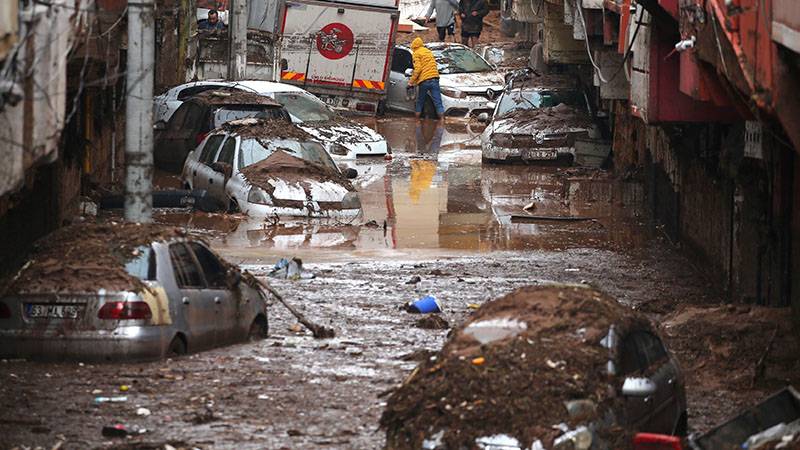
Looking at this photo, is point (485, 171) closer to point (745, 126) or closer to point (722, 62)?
point (745, 126)

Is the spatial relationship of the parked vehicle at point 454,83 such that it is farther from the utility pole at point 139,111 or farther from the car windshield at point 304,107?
the utility pole at point 139,111

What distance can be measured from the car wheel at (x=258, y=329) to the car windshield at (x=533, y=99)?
19.2 meters

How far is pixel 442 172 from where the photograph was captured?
106 ft

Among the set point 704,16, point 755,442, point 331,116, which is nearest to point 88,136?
point 331,116

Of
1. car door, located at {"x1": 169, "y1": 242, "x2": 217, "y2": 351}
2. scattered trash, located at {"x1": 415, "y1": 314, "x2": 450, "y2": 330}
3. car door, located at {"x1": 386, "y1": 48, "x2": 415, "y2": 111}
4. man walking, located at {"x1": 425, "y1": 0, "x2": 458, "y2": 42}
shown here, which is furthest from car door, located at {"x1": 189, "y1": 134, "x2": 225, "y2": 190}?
man walking, located at {"x1": 425, "y1": 0, "x2": 458, "y2": 42}

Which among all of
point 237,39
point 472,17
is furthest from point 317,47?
point 472,17

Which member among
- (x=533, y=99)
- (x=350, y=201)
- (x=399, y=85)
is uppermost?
(x=399, y=85)

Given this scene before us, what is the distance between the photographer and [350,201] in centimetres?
2472

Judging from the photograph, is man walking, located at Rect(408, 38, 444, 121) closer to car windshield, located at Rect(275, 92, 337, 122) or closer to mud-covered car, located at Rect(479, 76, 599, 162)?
mud-covered car, located at Rect(479, 76, 599, 162)

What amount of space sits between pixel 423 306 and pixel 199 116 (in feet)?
44.3

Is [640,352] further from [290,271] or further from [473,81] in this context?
[473,81]

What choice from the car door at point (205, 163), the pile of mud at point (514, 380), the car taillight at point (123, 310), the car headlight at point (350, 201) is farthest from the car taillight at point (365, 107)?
the pile of mud at point (514, 380)

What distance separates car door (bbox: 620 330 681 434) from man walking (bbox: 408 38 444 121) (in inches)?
1211

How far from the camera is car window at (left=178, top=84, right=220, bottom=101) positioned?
105 ft
